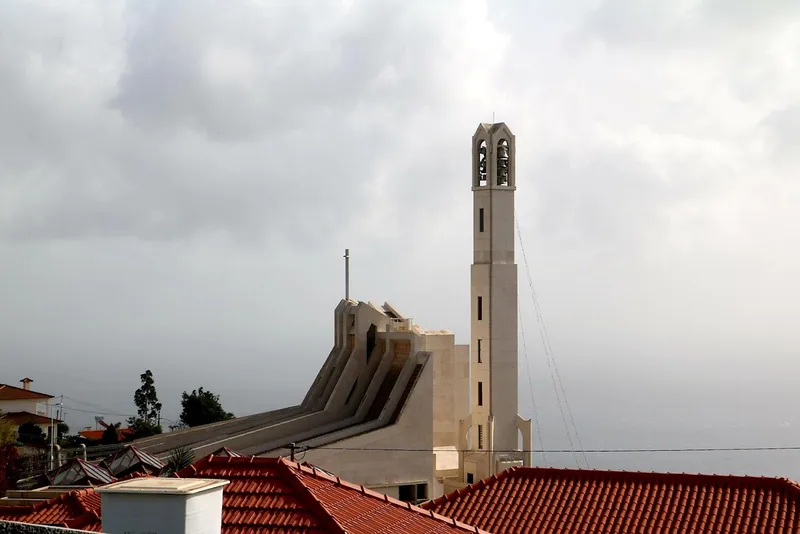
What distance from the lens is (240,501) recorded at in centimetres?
1789

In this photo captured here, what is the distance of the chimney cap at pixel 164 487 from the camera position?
14.9 metres

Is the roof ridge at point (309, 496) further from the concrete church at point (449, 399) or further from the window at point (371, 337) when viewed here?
the window at point (371, 337)

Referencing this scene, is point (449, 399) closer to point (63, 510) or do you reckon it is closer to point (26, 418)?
point (63, 510)

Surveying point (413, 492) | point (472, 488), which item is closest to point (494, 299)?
point (413, 492)

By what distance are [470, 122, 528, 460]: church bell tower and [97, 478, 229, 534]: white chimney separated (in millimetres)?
36143

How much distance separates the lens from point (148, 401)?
88688mm

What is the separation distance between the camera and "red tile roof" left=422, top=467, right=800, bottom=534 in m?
24.1

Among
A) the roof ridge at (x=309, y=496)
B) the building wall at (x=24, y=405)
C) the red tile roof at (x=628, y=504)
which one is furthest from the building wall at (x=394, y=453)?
the building wall at (x=24, y=405)

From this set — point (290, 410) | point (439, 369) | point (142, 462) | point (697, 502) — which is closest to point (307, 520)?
point (697, 502)

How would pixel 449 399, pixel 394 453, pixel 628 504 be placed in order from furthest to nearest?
pixel 449 399
pixel 394 453
pixel 628 504

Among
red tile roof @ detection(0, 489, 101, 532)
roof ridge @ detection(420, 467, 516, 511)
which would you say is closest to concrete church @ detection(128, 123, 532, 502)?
roof ridge @ detection(420, 467, 516, 511)

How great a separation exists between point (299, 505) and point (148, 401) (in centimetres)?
7351

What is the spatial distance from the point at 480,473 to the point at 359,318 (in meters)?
10.4

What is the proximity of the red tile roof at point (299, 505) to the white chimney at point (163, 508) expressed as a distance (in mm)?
1850
